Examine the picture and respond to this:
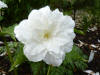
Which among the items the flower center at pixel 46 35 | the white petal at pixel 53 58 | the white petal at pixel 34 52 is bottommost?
the white petal at pixel 53 58

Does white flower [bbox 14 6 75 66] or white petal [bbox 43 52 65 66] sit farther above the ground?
white flower [bbox 14 6 75 66]

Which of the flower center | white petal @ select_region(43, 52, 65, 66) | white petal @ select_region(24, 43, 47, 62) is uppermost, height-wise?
the flower center

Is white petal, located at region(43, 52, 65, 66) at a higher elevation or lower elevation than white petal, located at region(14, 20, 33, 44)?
lower

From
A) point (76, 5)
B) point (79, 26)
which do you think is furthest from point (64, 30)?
point (76, 5)

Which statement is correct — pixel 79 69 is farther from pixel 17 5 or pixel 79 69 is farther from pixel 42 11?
pixel 42 11

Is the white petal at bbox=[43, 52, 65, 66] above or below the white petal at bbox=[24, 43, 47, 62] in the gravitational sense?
below

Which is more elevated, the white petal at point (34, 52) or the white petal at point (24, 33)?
the white petal at point (24, 33)
